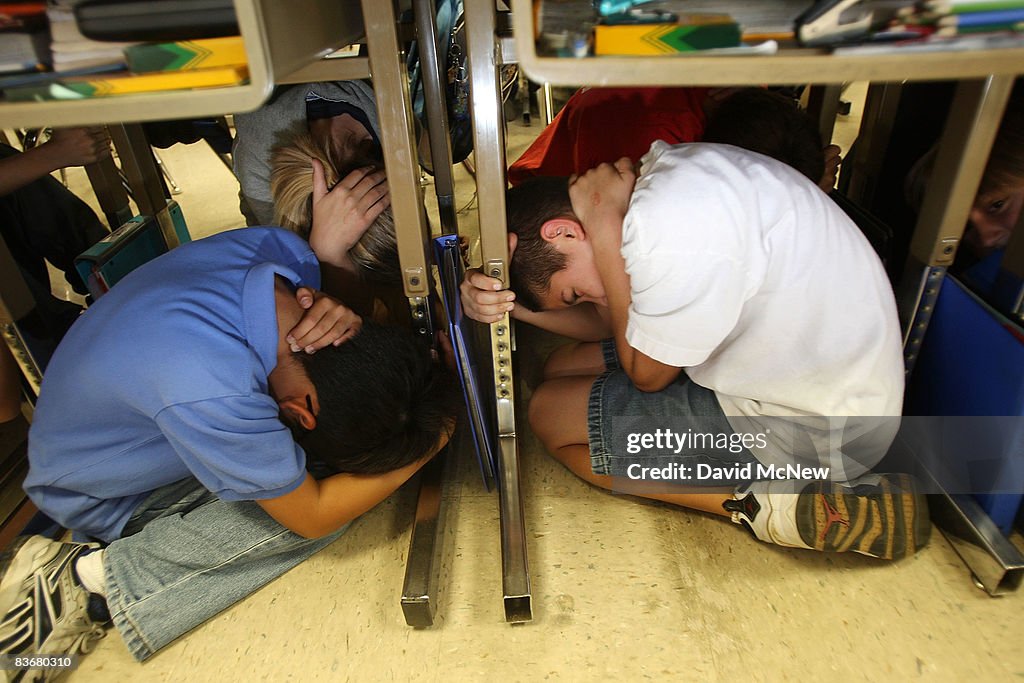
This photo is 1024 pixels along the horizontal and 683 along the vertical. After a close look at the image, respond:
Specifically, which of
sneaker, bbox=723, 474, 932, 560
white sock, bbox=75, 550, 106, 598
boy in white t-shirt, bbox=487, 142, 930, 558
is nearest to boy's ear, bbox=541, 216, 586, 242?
boy in white t-shirt, bbox=487, 142, 930, 558

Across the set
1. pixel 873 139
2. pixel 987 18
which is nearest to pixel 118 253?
pixel 987 18

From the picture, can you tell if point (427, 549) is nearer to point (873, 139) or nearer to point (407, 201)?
point (407, 201)

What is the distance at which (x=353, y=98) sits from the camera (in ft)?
4.60

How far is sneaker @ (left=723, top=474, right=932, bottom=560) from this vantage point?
101 centimetres

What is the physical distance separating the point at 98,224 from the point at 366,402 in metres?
1.26

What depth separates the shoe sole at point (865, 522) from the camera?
100 centimetres

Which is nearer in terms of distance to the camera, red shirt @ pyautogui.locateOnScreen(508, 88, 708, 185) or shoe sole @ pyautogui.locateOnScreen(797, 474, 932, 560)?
shoe sole @ pyautogui.locateOnScreen(797, 474, 932, 560)

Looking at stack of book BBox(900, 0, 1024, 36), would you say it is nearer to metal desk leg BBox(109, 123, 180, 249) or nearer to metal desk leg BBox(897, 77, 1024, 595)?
metal desk leg BBox(897, 77, 1024, 595)

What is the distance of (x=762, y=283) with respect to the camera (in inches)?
38.2

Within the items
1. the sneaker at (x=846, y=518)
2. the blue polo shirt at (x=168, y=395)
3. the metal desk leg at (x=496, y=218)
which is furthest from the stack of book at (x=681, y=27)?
the sneaker at (x=846, y=518)

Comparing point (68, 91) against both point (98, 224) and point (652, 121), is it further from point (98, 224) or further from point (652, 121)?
point (98, 224)

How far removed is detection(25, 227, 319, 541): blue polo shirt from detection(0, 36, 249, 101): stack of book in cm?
35

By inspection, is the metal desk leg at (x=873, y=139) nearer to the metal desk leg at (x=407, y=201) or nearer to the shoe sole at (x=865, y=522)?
the shoe sole at (x=865, y=522)

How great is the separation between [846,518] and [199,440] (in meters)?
0.95
